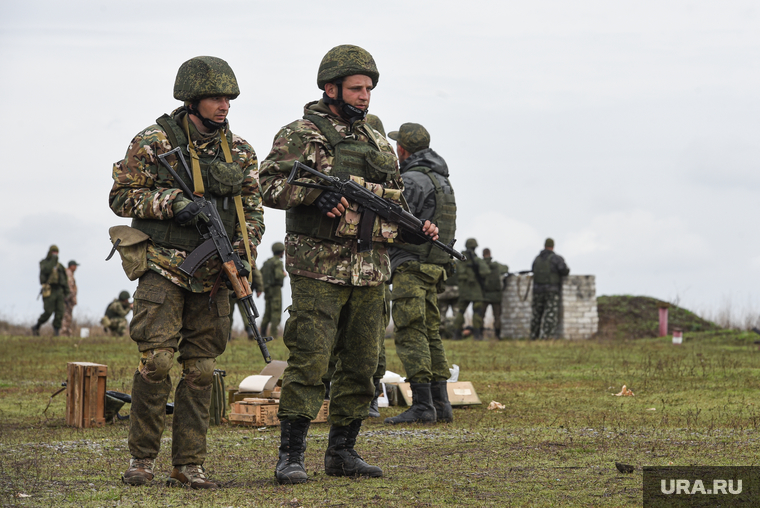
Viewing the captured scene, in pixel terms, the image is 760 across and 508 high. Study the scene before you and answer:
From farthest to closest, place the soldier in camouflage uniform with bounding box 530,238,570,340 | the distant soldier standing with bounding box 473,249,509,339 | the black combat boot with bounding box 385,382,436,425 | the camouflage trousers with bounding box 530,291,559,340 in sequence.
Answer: the distant soldier standing with bounding box 473,249,509,339 < the camouflage trousers with bounding box 530,291,559,340 < the soldier in camouflage uniform with bounding box 530,238,570,340 < the black combat boot with bounding box 385,382,436,425

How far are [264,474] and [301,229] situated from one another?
1516 millimetres

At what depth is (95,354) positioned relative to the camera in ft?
55.3

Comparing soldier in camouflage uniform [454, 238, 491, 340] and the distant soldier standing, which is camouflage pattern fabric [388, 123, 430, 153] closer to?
soldier in camouflage uniform [454, 238, 491, 340]

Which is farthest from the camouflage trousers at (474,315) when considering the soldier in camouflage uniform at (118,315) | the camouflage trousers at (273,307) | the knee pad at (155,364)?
the knee pad at (155,364)

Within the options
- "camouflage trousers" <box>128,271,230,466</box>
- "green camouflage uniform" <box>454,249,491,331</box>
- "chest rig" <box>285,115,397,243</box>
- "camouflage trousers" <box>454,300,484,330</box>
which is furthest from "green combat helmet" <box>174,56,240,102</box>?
"camouflage trousers" <box>454,300,484,330</box>

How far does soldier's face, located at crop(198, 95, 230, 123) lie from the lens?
5156 millimetres

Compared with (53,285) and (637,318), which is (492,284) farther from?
(53,285)

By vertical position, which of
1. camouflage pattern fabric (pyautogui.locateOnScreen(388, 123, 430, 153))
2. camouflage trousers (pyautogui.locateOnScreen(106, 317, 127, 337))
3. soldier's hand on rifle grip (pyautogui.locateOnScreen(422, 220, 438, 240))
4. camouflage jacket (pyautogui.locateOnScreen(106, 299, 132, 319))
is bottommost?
camouflage trousers (pyautogui.locateOnScreen(106, 317, 127, 337))

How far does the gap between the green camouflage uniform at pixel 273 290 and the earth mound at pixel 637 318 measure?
9693 millimetres

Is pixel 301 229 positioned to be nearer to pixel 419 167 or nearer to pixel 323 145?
pixel 323 145

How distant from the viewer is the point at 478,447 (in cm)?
659

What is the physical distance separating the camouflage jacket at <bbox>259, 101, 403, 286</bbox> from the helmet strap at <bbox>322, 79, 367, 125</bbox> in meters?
0.04

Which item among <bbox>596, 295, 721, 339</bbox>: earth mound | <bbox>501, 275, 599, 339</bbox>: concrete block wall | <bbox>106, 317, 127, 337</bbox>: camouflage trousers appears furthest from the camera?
<bbox>596, 295, 721, 339</bbox>: earth mound

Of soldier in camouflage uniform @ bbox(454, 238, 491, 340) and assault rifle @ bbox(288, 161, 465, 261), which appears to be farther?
soldier in camouflage uniform @ bbox(454, 238, 491, 340)
